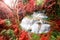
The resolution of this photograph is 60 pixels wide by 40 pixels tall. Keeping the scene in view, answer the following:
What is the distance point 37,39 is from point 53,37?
0.49ft

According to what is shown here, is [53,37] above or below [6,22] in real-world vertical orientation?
below

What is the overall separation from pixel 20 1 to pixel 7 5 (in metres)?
0.13

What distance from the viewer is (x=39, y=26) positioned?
72.9 inches

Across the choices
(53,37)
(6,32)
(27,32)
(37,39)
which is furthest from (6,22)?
(53,37)

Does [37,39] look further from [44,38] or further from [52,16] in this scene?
[52,16]

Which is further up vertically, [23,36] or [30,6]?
[30,6]

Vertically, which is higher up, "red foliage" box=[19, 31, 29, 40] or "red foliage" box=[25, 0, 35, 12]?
"red foliage" box=[25, 0, 35, 12]

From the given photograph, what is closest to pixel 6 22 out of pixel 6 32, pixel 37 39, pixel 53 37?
pixel 6 32

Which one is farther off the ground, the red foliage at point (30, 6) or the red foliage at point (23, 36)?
the red foliage at point (30, 6)

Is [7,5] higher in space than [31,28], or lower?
higher

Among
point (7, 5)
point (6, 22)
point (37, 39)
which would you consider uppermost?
point (7, 5)

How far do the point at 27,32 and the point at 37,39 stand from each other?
4.5 inches

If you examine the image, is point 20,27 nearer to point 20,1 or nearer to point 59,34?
point 20,1

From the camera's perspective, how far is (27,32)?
184 cm
